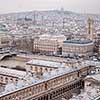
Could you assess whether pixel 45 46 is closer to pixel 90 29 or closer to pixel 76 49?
pixel 76 49

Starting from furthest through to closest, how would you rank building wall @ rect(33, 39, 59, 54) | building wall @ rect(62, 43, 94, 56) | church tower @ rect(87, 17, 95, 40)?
church tower @ rect(87, 17, 95, 40) → building wall @ rect(33, 39, 59, 54) → building wall @ rect(62, 43, 94, 56)

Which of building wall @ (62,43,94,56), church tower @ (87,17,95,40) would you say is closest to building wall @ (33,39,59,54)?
building wall @ (62,43,94,56)

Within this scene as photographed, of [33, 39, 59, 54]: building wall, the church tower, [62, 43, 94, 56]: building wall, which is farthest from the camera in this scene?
the church tower

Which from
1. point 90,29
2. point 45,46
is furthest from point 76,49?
point 90,29

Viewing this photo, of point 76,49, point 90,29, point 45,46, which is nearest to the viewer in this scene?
point 76,49

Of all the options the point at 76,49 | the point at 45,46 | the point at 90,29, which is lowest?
the point at 45,46

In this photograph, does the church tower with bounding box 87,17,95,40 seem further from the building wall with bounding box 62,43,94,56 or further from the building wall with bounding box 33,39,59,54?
the building wall with bounding box 62,43,94,56

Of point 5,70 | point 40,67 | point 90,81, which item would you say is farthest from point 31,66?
point 90,81

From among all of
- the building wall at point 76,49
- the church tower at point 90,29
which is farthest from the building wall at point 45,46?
the church tower at point 90,29

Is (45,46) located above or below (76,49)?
below

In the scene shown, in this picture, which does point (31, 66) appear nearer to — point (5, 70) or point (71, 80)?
point (5, 70)

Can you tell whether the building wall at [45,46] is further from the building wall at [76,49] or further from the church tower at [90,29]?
the church tower at [90,29]
